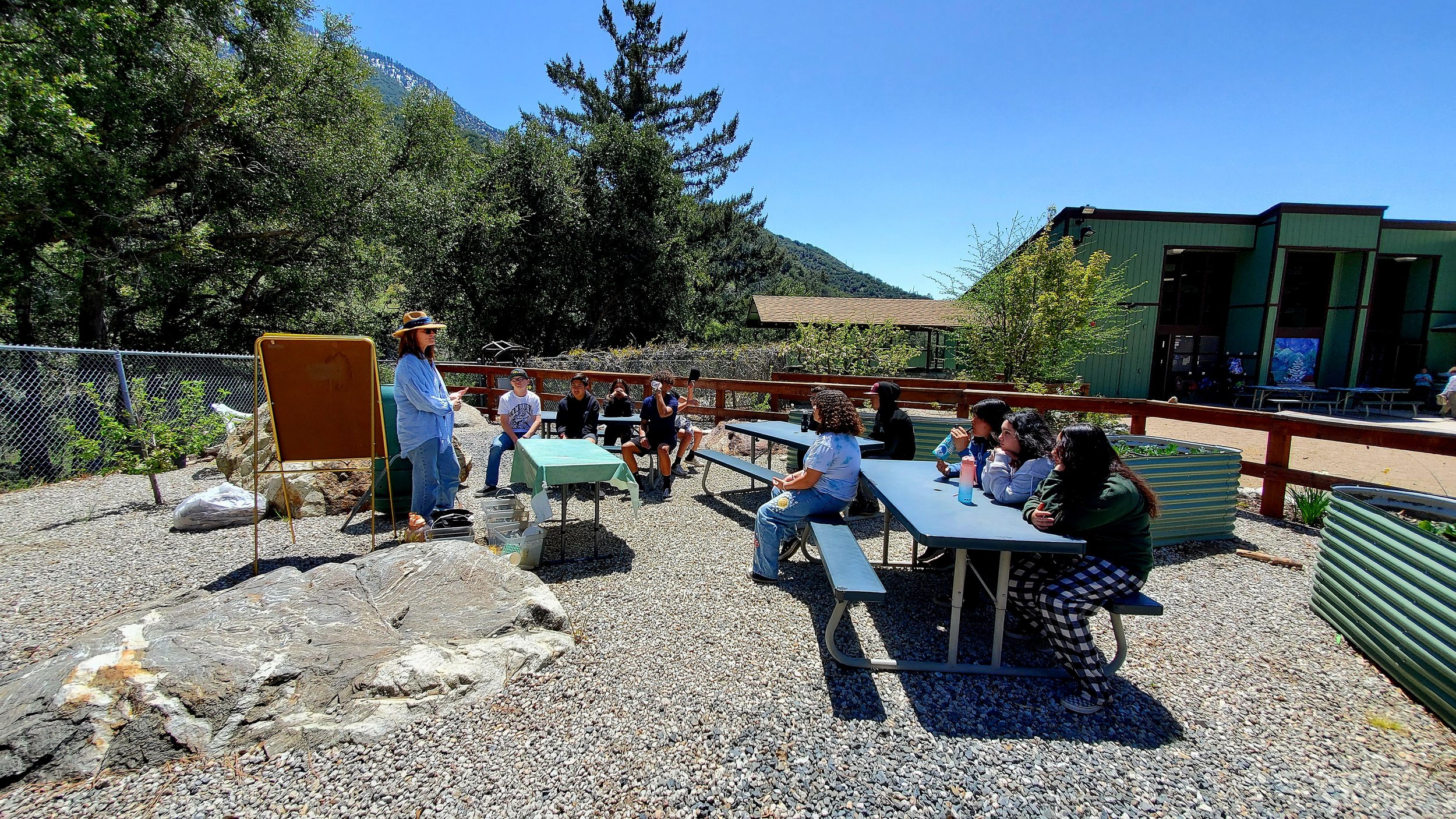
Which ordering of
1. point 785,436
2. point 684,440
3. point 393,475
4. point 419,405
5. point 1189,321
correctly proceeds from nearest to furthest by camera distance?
point 419,405
point 393,475
point 785,436
point 684,440
point 1189,321

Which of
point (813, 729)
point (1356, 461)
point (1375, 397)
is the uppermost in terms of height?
point (1375, 397)

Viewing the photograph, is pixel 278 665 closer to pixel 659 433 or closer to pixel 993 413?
pixel 993 413

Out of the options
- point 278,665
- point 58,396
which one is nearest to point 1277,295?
point 278,665

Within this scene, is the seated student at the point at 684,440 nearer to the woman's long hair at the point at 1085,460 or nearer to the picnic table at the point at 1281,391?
the woman's long hair at the point at 1085,460

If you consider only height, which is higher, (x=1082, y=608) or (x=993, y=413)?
(x=993, y=413)

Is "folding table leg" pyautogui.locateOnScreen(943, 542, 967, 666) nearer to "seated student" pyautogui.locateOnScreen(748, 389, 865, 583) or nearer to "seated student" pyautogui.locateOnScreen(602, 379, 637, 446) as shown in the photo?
"seated student" pyautogui.locateOnScreen(748, 389, 865, 583)

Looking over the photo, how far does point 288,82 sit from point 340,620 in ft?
48.3

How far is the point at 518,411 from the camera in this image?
657 centimetres

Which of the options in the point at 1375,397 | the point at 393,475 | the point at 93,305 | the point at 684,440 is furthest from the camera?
the point at 1375,397

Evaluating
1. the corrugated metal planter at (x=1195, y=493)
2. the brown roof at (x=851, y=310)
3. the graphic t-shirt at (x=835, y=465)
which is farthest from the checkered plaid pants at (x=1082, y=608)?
the brown roof at (x=851, y=310)

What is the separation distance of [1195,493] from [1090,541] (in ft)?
8.93

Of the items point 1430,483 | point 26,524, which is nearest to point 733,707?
Answer: point 26,524

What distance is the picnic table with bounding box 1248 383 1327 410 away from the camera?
17078 millimetres

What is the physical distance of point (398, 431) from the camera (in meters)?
4.24
